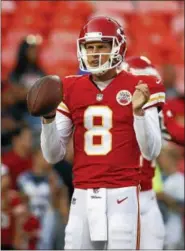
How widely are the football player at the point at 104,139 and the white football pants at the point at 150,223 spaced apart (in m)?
0.72

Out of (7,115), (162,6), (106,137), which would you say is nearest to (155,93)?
(106,137)

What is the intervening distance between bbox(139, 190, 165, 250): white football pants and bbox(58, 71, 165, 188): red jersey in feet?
2.72

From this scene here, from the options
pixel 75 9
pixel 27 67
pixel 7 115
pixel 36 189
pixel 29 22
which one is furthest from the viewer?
pixel 75 9

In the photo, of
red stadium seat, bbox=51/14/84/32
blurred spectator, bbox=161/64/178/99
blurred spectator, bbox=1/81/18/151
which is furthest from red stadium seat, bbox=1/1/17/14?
blurred spectator, bbox=161/64/178/99

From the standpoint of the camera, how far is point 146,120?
18.3 feet

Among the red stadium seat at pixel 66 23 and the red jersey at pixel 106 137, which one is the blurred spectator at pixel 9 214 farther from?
the red stadium seat at pixel 66 23

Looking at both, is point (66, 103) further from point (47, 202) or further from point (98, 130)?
point (47, 202)

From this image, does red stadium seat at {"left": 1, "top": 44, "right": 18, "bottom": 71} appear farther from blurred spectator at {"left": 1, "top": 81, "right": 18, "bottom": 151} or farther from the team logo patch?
the team logo patch

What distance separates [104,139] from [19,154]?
3.67 m

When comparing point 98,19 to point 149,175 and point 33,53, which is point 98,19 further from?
point 33,53

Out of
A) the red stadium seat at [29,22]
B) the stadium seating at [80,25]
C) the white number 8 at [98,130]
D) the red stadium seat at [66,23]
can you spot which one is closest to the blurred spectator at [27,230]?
the white number 8 at [98,130]

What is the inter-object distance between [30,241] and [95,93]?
119 inches

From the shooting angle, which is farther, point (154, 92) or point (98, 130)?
point (154, 92)

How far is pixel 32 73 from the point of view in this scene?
10.8 metres
